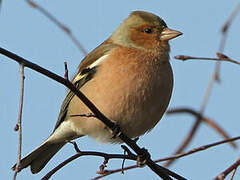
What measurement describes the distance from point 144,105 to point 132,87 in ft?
0.80

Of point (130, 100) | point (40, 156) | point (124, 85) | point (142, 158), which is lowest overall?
point (40, 156)

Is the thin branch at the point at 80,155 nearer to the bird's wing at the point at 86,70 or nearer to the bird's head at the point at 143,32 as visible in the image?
the bird's wing at the point at 86,70

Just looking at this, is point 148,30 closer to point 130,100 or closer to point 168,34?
point 168,34

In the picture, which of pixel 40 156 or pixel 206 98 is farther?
pixel 40 156

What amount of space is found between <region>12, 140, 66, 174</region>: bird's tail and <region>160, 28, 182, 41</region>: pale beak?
1983 mm

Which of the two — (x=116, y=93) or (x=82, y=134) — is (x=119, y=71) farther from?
(x=82, y=134)

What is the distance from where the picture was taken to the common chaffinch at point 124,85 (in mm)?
4977

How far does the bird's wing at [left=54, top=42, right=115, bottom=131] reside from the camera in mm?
5488

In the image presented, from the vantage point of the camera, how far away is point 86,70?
→ 18.5 feet

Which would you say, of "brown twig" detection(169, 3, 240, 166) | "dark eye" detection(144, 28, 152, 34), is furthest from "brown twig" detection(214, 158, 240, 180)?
"dark eye" detection(144, 28, 152, 34)

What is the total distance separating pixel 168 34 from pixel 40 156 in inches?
90.9

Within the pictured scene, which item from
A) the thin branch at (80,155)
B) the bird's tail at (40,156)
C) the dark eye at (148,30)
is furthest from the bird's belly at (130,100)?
the thin branch at (80,155)

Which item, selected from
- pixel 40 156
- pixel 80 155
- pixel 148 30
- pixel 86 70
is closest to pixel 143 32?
pixel 148 30

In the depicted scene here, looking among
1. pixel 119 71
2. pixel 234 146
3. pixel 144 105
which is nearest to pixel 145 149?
pixel 144 105
